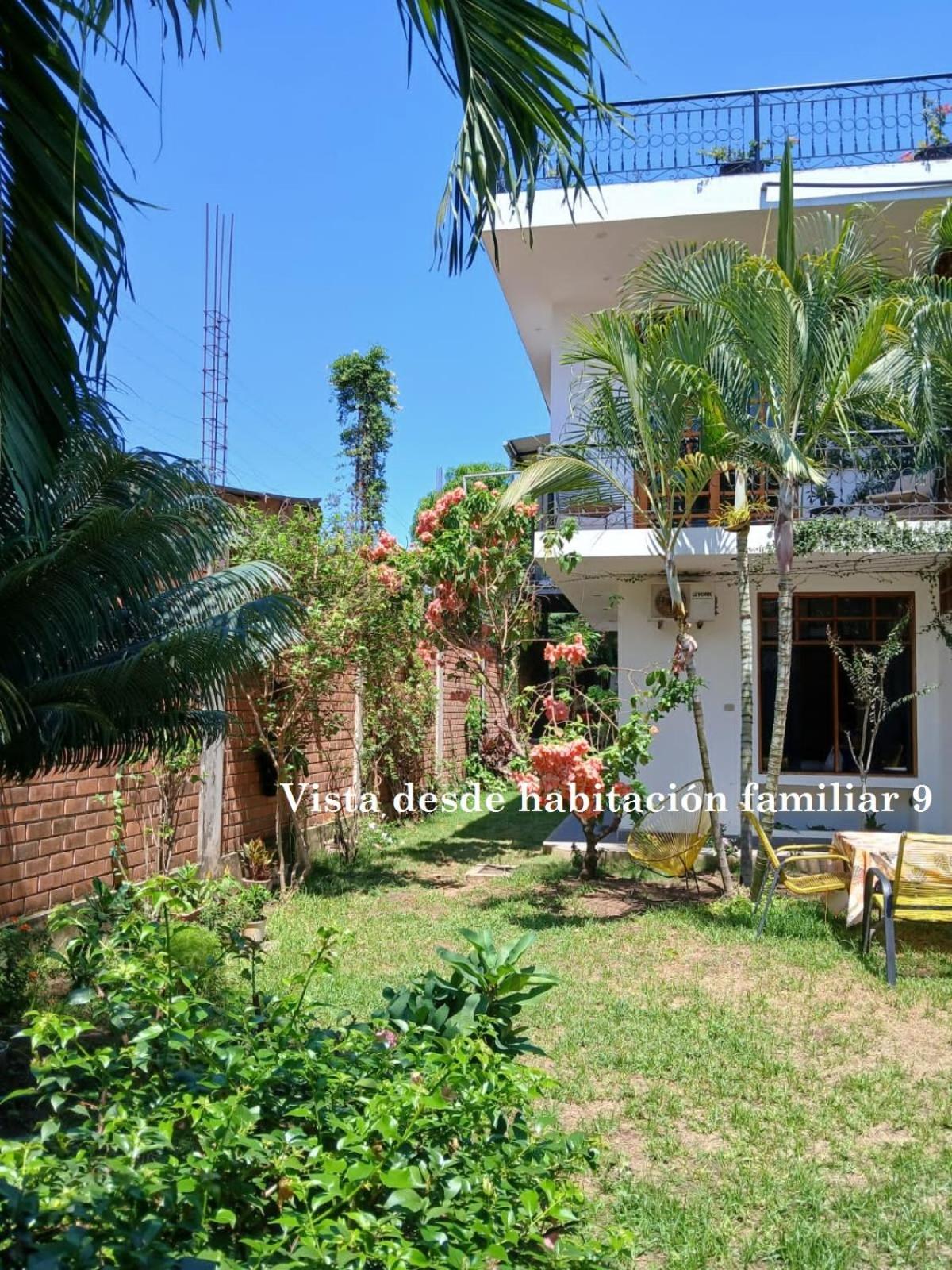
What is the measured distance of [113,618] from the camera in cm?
438

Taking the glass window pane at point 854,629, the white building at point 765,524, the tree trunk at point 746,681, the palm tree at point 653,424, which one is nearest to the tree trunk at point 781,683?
the tree trunk at point 746,681

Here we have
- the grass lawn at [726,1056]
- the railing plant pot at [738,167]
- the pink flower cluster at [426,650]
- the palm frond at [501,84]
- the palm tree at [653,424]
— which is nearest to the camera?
the palm frond at [501,84]

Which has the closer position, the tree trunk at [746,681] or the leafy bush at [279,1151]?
the leafy bush at [279,1151]

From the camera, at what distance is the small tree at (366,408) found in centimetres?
3334

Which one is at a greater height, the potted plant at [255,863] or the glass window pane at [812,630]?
the glass window pane at [812,630]

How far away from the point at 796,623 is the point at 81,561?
32.2 feet

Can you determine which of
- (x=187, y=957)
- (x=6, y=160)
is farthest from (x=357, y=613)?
(x=6, y=160)

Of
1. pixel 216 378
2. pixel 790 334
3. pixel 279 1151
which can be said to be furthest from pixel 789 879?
pixel 216 378

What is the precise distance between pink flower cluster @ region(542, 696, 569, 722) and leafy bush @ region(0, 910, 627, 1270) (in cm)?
636

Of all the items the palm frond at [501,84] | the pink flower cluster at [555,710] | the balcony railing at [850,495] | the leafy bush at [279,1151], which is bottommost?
the leafy bush at [279,1151]

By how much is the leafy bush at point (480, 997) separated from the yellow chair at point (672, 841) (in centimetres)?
634

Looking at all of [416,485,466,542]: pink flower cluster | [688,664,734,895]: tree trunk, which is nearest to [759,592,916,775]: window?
[688,664,734,895]: tree trunk

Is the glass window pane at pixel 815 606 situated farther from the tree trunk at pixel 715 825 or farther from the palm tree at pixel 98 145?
the palm tree at pixel 98 145

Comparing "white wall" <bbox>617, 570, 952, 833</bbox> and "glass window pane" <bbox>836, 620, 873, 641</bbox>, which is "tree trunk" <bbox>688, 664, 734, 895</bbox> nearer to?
"white wall" <bbox>617, 570, 952, 833</bbox>
